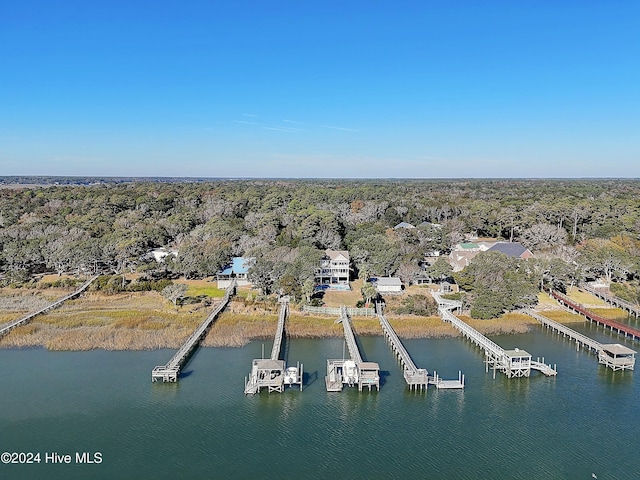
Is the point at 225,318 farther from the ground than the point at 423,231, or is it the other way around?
the point at 423,231

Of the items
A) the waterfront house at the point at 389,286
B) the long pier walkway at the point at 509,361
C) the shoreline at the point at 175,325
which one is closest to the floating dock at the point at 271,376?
the shoreline at the point at 175,325

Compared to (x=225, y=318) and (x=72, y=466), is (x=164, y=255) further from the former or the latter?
(x=72, y=466)

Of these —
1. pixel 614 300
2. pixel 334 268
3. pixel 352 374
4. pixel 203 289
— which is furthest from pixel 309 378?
pixel 614 300

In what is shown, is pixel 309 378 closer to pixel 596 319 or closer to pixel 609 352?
pixel 609 352

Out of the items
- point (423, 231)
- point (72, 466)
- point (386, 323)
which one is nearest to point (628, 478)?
point (386, 323)

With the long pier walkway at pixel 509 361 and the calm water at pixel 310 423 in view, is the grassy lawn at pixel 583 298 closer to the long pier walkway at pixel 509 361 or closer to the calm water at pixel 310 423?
the calm water at pixel 310 423

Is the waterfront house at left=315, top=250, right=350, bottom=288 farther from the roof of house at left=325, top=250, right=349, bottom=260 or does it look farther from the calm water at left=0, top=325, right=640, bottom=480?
the calm water at left=0, top=325, right=640, bottom=480
